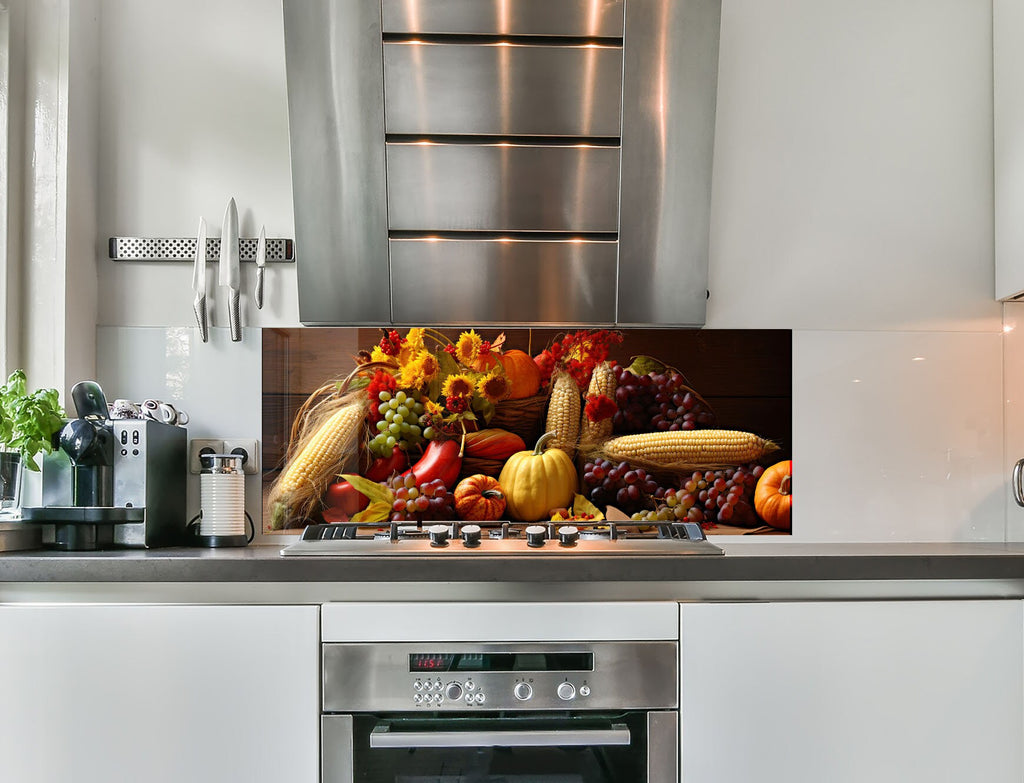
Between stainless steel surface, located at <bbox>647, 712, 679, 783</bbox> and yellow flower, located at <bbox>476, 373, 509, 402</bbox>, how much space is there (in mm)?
840

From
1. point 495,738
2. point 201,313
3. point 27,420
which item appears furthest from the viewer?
point 201,313

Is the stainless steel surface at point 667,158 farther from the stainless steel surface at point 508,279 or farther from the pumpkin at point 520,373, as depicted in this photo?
the pumpkin at point 520,373

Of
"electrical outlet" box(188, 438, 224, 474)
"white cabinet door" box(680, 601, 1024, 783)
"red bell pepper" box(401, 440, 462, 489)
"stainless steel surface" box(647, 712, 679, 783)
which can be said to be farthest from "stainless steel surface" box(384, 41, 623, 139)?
"stainless steel surface" box(647, 712, 679, 783)

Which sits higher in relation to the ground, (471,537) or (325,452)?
(325,452)

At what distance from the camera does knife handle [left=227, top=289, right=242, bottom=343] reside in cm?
197

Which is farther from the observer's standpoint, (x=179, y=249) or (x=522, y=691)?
(x=179, y=249)

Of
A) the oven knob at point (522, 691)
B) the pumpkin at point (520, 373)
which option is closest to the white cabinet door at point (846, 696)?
the oven knob at point (522, 691)

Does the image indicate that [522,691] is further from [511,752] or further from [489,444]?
[489,444]

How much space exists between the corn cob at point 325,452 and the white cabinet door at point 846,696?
0.92 m

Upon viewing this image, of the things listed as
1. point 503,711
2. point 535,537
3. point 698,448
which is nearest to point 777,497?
point 698,448

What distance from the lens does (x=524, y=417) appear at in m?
2.06

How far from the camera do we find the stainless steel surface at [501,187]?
6.17 ft

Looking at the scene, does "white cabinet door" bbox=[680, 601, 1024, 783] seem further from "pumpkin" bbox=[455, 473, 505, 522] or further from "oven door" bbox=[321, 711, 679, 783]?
"pumpkin" bbox=[455, 473, 505, 522]

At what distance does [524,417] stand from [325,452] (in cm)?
49
